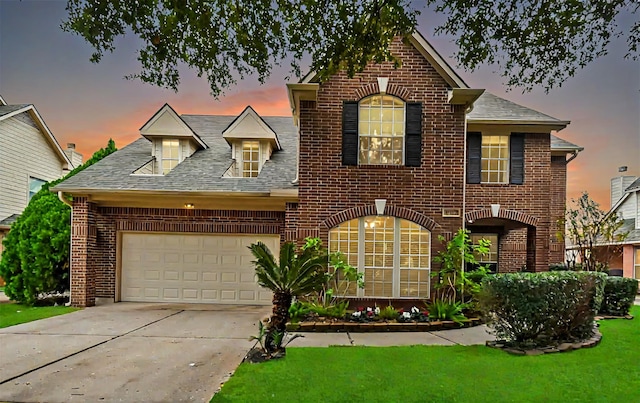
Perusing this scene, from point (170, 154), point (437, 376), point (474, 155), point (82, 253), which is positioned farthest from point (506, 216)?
point (82, 253)

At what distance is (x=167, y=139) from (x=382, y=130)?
Answer: 682 cm

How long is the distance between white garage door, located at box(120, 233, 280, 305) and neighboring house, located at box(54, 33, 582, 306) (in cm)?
3

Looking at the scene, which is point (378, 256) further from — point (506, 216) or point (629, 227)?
point (629, 227)

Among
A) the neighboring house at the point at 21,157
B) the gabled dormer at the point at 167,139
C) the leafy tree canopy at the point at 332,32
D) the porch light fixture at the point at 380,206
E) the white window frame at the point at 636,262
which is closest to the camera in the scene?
the leafy tree canopy at the point at 332,32

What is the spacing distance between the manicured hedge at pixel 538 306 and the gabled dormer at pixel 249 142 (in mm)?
8018

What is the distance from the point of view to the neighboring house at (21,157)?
15.6 m

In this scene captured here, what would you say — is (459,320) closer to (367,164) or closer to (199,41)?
(367,164)

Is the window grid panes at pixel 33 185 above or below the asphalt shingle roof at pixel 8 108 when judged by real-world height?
below

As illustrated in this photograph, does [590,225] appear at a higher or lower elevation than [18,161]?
lower

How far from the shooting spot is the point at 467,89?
961 centimetres

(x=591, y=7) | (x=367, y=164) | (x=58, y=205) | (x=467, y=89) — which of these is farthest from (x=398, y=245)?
(x=58, y=205)

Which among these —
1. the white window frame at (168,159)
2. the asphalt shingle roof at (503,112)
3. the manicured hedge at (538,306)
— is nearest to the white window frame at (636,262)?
the asphalt shingle roof at (503,112)

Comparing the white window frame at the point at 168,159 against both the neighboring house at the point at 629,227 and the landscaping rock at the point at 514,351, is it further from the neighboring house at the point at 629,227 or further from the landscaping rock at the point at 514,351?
the neighboring house at the point at 629,227

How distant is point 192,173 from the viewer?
39.3 ft
